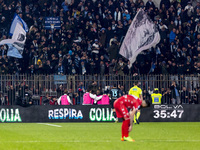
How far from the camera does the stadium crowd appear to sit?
3209cm

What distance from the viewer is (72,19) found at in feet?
113

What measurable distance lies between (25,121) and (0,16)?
869 cm

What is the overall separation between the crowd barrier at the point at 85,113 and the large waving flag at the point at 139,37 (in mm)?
3096

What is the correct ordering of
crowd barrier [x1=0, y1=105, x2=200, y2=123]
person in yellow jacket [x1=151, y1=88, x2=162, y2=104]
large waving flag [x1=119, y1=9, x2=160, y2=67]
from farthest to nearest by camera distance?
large waving flag [x1=119, y1=9, x2=160, y2=67]
person in yellow jacket [x1=151, y1=88, x2=162, y2=104]
crowd barrier [x1=0, y1=105, x2=200, y2=123]

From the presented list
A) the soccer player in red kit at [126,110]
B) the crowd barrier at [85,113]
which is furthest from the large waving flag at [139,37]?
the soccer player in red kit at [126,110]

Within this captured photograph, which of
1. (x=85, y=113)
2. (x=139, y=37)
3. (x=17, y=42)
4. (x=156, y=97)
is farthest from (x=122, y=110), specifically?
(x=17, y=42)

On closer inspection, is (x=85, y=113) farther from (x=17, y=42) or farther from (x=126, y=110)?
(x=126, y=110)

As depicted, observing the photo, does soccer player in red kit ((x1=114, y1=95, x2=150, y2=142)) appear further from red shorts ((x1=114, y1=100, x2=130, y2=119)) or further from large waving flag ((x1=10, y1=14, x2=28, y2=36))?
large waving flag ((x1=10, y1=14, x2=28, y2=36))

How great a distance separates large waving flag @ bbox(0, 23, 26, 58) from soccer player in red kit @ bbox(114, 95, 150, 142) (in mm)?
17416

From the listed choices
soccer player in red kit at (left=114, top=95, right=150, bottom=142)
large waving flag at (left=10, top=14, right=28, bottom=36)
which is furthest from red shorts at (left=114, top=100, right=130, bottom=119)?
large waving flag at (left=10, top=14, right=28, bottom=36)

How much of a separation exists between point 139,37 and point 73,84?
4475mm

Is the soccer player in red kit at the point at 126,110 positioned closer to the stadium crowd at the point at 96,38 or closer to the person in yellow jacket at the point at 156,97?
the person in yellow jacket at the point at 156,97

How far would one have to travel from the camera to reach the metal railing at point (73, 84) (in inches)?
1177

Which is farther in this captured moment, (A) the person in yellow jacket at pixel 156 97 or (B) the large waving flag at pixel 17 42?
(B) the large waving flag at pixel 17 42
